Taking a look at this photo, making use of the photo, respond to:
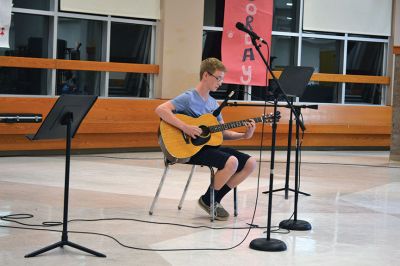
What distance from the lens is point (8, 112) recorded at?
31.4ft

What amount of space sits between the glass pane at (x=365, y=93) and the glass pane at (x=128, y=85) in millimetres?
4295

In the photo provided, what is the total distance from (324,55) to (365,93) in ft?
3.81

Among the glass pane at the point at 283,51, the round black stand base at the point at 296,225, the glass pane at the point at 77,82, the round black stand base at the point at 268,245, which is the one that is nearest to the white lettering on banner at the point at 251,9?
the glass pane at the point at 283,51

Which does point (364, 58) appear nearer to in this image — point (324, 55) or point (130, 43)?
point (324, 55)

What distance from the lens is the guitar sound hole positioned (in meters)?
5.57

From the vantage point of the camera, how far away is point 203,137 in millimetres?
5586

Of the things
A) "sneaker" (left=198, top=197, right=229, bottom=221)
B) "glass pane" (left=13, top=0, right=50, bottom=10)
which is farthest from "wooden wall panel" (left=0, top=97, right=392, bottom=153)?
"sneaker" (left=198, top=197, right=229, bottom=221)

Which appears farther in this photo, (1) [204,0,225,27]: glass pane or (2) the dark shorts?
(1) [204,0,225,27]: glass pane

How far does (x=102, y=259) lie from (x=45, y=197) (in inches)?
92.2

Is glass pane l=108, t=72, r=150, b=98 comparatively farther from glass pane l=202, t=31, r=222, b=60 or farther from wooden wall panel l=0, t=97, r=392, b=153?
glass pane l=202, t=31, r=222, b=60

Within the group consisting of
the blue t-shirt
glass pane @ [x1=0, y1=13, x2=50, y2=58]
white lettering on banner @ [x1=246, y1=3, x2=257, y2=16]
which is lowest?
the blue t-shirt

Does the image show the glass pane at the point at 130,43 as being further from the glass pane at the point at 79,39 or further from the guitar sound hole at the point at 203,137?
the guitar sound hole at the point at 203,137

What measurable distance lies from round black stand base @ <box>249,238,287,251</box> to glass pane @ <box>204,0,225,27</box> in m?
7.60

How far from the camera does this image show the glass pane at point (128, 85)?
11.3m
